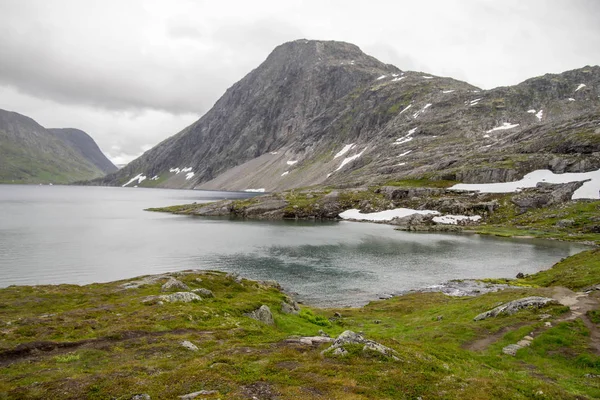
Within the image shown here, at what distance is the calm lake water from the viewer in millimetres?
64938

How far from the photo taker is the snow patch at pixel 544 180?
128 meters

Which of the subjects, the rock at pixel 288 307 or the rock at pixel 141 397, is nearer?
the rock at pixel 141 397

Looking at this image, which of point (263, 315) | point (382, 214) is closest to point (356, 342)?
point (263, 315)

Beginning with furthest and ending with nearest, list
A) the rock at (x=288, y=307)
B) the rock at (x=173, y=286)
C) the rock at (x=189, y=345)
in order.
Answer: the rock at (x=173, y=286)
the rock at (x=288, y=307)
the rock at (x=189, y=345)

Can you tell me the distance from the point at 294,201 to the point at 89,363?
160469 millimetres

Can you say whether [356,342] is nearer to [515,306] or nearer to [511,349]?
[511,349]

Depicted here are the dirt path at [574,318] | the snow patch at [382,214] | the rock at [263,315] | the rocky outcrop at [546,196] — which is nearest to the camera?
the dirt path at [574,318]

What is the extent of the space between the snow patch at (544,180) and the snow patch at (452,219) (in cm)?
2186

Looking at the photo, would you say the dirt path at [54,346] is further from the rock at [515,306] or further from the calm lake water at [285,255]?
the calm lake water at [285,255]

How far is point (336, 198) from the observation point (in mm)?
174625

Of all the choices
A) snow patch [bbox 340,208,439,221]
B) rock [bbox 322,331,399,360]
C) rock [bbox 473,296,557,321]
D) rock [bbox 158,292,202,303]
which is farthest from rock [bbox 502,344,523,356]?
snow patch [bbox 340,208,439,221]

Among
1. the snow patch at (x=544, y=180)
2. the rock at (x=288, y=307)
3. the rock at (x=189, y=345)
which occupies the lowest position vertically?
the rock at (x=288, y=307)

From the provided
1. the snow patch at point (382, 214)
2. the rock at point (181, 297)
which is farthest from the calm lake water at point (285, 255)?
the snow patch at point (382, 214)

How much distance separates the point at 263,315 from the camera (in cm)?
3266
